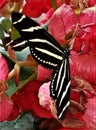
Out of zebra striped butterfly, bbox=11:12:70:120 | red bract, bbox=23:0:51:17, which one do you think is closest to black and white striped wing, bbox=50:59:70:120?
zebra striped butterfly, bbox=11:12:70:120

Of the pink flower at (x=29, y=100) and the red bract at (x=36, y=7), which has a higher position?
the red bract at (x=36, y=7)

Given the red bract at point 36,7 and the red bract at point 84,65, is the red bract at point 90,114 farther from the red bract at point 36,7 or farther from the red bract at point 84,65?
the red bract at point 36,7

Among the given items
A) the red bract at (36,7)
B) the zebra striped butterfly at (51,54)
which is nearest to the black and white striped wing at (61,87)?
the zebra striped butterfly at (51,54)

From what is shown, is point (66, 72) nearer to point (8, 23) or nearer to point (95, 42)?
point (95, 42)

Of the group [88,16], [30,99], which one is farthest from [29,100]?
[88,16]

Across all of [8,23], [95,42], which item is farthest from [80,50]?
[8,23]
